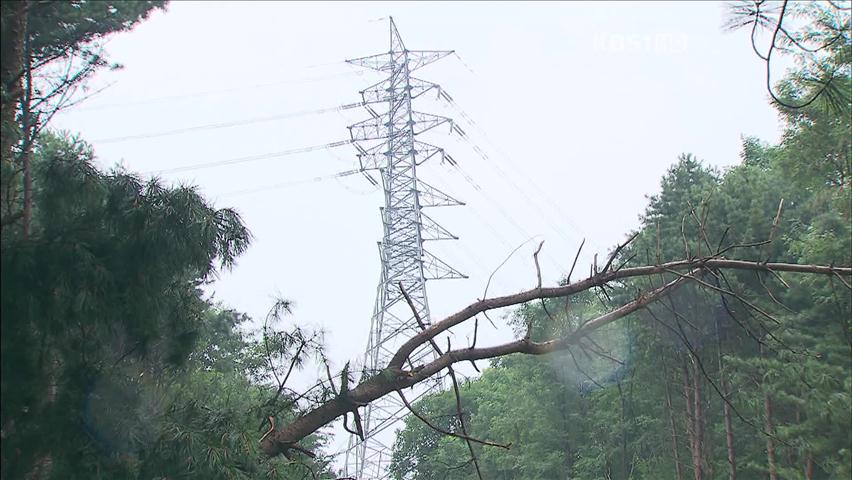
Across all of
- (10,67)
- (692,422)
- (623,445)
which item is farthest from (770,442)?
(10,67)

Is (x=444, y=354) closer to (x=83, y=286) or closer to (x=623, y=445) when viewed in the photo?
(x=83, y=286)

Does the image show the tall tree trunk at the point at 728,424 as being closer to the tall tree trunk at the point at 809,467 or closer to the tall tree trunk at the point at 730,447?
the tall tree trunk at the point at 730,447

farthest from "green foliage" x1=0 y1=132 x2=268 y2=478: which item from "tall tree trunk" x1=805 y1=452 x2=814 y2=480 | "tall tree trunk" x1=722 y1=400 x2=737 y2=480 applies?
"tall tree trunk" x1=722 y1=400 x2=737 y2=480

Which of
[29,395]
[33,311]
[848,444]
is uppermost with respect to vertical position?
[33,311]

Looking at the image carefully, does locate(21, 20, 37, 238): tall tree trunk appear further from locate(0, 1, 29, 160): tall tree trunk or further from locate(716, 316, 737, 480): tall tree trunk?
locate(716, 316, 737, 480): tall tree trunk

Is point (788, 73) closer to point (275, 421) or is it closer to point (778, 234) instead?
point (778, 234)

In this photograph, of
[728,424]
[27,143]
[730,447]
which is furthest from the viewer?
[728,424]

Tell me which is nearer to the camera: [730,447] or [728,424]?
[730,447]

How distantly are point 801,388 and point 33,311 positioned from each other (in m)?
Answer: 8.02

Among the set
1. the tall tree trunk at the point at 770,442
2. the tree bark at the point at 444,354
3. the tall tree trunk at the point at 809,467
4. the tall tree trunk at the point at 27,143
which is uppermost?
the tall tree trunk at the point at 27,143

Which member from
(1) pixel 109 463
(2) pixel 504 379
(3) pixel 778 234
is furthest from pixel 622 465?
(1) pixel 109 463

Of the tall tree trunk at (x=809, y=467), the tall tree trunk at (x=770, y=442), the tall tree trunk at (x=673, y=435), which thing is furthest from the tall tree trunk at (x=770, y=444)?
the tall tree trunk at (x=673, y=435)

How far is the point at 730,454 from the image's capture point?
360 inches

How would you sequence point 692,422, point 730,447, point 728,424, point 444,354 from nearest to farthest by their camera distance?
point 444,354
point 730,447
point 728,424
point 692,422
